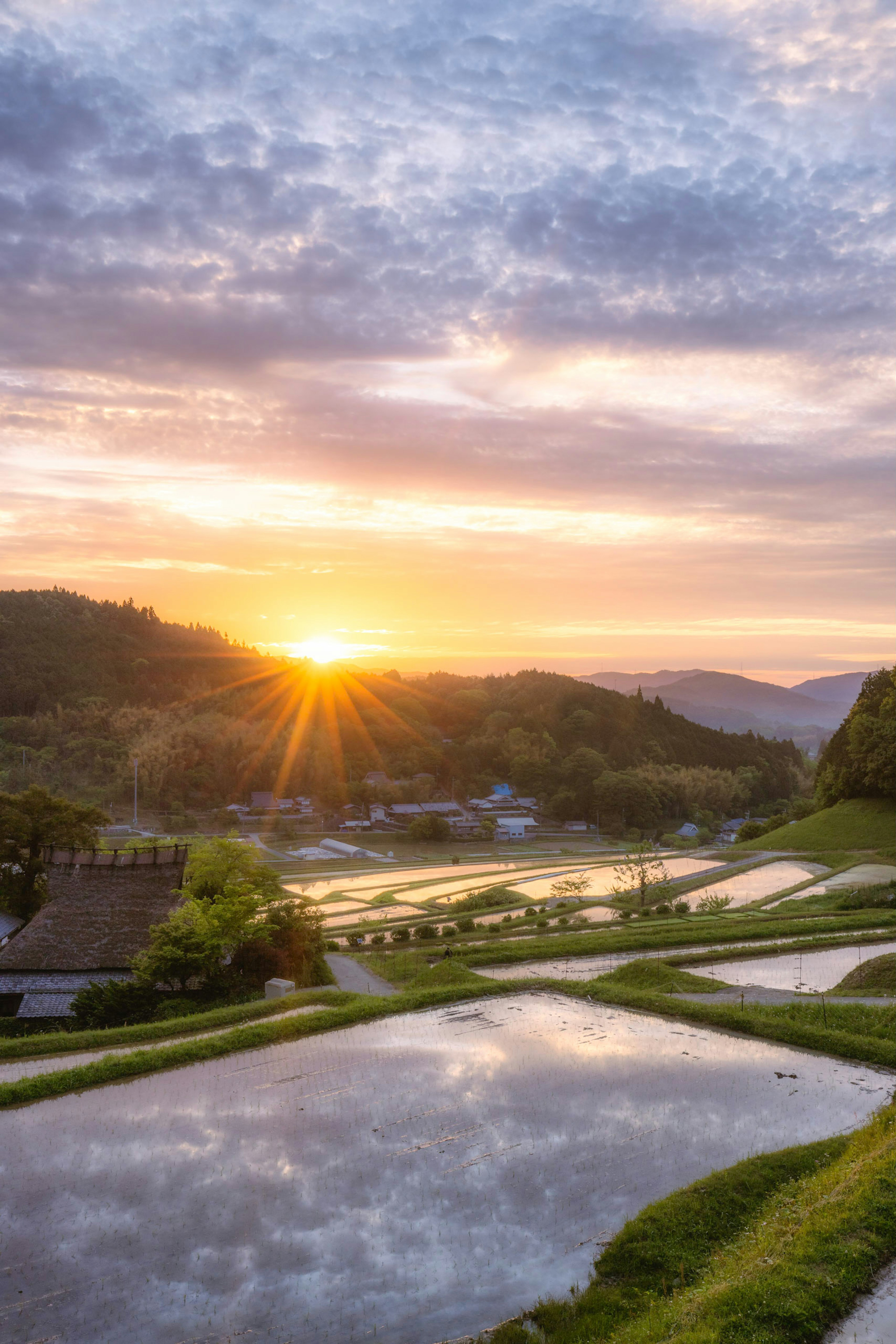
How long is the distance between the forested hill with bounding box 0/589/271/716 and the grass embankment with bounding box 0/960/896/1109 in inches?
3421

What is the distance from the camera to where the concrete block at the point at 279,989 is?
63.1 feet

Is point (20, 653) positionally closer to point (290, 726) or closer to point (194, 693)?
point (194, 693)

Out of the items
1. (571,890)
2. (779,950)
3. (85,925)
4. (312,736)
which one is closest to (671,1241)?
(779,950)

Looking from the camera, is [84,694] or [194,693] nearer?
[84,694]

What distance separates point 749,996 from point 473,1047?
711 cm

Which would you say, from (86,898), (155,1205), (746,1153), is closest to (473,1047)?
(746,1153)

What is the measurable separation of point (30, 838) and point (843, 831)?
40583mm

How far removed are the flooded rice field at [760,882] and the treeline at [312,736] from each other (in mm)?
38495

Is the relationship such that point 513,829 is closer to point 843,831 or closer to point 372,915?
point 843,831

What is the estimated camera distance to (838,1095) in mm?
13570

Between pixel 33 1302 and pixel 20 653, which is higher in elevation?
pixel 20 653

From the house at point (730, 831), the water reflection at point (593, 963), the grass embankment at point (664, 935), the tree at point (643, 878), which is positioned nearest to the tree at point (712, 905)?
the grass embankment at point (664, 935)

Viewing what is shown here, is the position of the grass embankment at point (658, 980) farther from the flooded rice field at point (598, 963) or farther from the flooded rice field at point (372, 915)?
the flooded rice field at point (372, 915)

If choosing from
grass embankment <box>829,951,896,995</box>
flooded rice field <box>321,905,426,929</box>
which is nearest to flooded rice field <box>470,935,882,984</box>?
grass embankment <box>829,951,896,995</box>
